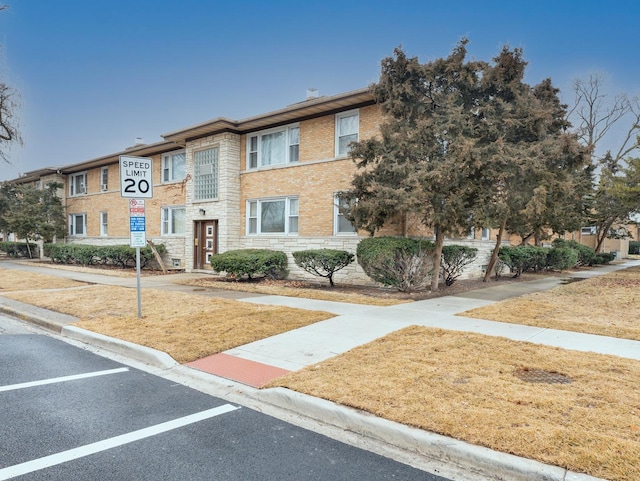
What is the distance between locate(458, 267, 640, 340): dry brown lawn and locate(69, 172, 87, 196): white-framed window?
2799 cm

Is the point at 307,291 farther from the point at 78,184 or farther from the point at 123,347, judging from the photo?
the point at 78,184

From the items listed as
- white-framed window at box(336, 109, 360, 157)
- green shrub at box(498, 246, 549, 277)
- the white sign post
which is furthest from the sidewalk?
white-framed window at box(336, 109, 360, 157)

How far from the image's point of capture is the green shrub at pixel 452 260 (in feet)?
44.5

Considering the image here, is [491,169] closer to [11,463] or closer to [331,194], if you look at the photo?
[331,194]

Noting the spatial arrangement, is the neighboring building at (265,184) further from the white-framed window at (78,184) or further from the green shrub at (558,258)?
the white-framed window at (78,184)

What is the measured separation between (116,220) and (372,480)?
84.5ft

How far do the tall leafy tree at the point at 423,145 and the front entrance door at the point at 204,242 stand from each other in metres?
8.73

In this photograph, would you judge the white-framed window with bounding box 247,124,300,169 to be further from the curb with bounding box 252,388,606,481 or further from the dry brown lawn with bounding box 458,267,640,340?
the curb with bounding box 252,388,606,481

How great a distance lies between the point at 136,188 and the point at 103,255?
16520 millimetres

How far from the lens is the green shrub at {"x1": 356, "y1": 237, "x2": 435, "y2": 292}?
38.0 feet

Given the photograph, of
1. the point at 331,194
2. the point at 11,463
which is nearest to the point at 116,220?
the point at 331,194

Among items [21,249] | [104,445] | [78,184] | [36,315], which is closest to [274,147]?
[36,315]

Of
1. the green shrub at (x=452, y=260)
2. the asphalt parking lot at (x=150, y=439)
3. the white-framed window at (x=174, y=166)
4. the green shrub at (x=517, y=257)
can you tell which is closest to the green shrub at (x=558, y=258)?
the green shrub at (x=517, y=257)

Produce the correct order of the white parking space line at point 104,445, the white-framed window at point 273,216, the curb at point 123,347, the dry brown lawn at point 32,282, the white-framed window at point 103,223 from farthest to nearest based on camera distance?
the white-framed window at point 103,223, the white-framed window at point 273,216, the dry brown lawn at point 32,282, the curb at point 123,347, the white parking space line at point 104,445
